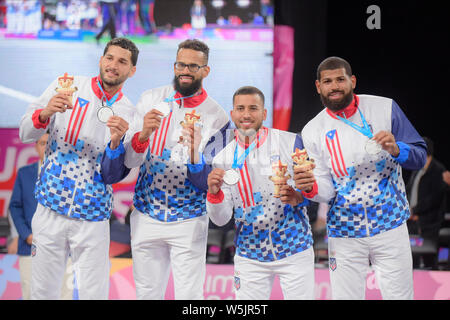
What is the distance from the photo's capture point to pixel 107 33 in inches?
211

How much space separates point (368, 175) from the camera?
3.49m

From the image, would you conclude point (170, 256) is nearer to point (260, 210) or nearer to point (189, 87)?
point (260, 210)

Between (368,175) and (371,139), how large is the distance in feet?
0.74

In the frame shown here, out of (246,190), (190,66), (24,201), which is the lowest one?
(24,201)

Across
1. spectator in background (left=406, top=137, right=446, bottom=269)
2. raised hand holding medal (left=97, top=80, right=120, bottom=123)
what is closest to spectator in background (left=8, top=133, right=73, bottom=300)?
raised hand holding medal (left=97, top=80, right=120, bottom=123)

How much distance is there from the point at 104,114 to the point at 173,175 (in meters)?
0.55

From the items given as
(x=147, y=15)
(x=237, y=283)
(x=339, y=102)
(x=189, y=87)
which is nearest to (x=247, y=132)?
(x=189, y=87)

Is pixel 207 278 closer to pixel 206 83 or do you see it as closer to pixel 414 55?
pixel 206 83

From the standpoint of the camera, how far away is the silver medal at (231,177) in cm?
333

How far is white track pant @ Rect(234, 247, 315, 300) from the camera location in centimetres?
342

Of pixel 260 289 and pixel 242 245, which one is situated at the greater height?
pixel 242 245

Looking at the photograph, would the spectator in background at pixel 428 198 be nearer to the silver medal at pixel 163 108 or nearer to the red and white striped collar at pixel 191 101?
the red and white striped collar at pixel 191 101

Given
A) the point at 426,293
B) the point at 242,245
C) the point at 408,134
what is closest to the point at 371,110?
the point at 408,134
